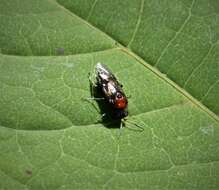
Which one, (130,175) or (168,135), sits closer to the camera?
(130,175)

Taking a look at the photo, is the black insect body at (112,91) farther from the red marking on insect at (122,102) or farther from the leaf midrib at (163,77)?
the leaf midrib at (163,77)

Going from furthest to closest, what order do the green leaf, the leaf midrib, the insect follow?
the insect
the leaf midrib
the green leaf

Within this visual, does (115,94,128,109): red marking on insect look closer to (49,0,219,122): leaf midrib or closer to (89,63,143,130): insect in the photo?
(89,63,143,130): insect

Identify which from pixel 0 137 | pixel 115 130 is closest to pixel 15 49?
pixel 0 137

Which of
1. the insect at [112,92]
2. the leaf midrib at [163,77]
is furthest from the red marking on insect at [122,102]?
the leaf midrib at [163,77]

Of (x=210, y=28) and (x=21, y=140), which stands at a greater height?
(x=210, y=28)

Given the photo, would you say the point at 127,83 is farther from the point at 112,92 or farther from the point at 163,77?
the point at 163,77

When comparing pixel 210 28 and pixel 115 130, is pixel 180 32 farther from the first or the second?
pixel 115 130

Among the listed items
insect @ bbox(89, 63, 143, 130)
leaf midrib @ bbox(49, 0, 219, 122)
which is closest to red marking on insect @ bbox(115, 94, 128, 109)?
insect @ bbox(89, 63, 143, 130)
